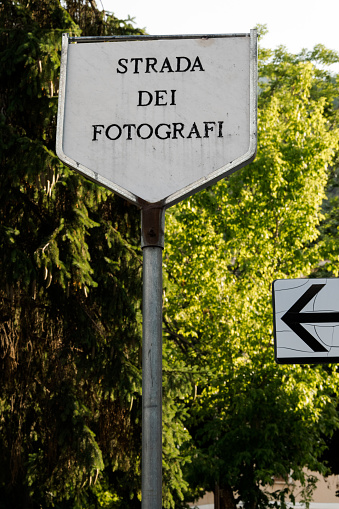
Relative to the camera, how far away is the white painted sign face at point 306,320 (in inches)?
94.2

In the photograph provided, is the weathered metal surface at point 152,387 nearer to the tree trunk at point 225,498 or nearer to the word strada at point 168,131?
the word strada at point 168,131

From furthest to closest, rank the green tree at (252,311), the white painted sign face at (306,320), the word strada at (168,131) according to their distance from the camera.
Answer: the green tree at (252,311), the word strada at (168,131), the white painted sign face at (306,320)

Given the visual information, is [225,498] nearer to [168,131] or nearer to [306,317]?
[306,317]

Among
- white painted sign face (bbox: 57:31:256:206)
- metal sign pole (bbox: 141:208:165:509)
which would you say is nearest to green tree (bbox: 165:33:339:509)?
white painted sign face (bbox: 57:31:256:206)

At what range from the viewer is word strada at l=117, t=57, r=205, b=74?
269 centimetres

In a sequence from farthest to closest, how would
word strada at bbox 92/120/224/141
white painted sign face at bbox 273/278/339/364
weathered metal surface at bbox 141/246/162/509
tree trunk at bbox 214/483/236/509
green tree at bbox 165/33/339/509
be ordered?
1. tree trunk at bbox 214/483/236/509
2. green tree at bbox 165/33/339/509
3. word strada at bbox 92/120/224/141
4. white painted sign face at bbox 273/278/339/364
5. weathered metal surface at bbox 141/246/162/509

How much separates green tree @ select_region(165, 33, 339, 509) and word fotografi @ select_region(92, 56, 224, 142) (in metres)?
11.3

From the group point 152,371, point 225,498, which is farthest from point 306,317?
point 225,498

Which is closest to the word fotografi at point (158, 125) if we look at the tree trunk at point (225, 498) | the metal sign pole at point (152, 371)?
the metal sign pole at point (152, 371)

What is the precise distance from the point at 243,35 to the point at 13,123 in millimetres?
9217

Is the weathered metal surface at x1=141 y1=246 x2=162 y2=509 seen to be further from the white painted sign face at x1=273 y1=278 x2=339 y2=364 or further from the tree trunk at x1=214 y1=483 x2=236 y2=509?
the tree trunk at x1=214 y1=483 x2=236 y2=509

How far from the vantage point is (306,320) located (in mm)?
2439

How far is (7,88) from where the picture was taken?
11383mm

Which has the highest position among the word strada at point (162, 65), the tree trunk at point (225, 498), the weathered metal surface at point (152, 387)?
the word strada at point (162, 65)
